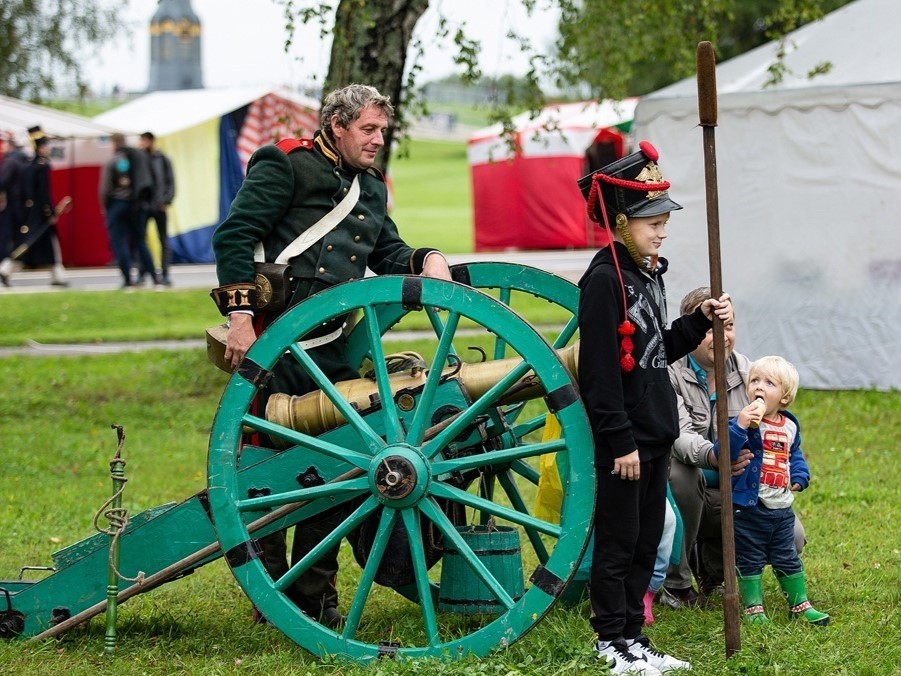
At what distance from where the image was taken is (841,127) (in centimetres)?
979

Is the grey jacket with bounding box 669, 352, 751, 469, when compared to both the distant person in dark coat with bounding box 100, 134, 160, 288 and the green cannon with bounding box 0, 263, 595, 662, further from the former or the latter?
the distant person in dark coat with bounding box 100, 134, 160, 288

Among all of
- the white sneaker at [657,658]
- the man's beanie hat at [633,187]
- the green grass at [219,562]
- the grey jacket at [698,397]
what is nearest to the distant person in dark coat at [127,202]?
the green grass at [219,562]

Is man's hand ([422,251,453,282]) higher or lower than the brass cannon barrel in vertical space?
higher

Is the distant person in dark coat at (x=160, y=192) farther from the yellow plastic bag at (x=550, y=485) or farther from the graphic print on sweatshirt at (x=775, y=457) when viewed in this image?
the graphic print on sweatshirt at (x=775, y=457)

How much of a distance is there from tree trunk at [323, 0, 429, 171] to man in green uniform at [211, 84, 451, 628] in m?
4.51

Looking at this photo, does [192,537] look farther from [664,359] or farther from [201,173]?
[201,173]

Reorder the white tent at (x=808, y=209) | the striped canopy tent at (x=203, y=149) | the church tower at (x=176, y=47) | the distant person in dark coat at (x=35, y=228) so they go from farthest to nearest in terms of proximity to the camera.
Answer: the church tower at (x=176, y=47)
the striped canopy tent at (x=203, y=149)
the distant person in dark coat at (x=35, y=228)
the white tent at (x=808, y=209)

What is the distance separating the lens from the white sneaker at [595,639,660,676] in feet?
13.9

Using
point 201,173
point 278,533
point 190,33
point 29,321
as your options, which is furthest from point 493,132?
point 190,33

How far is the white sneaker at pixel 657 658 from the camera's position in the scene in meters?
4.29

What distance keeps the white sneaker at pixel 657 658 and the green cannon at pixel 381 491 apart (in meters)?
0.35

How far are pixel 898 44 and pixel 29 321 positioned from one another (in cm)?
932

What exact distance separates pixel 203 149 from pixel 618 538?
1895cm

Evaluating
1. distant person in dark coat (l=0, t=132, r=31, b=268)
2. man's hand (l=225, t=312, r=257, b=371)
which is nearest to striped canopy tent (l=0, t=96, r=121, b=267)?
distant person in dark coat (l=0, t=132, r=31, b=268)
